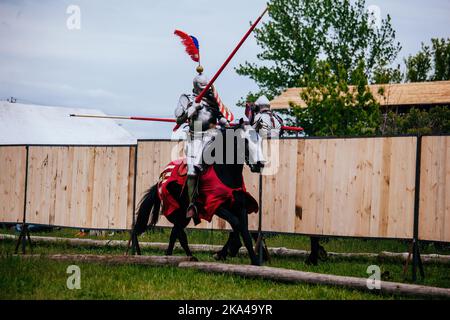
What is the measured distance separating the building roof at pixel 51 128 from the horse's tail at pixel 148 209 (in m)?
16.0

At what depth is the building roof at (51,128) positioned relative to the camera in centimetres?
2809

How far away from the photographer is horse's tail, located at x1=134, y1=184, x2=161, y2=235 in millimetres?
12477

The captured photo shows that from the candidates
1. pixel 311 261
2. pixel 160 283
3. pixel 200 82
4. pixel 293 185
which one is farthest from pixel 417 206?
pixel 160 283

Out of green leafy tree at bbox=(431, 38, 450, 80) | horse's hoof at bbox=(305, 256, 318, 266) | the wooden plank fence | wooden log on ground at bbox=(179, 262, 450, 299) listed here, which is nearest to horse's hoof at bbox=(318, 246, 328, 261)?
horse's hoof at bbox=(305, 256, 318, 266)

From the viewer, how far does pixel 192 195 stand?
36.0 feet

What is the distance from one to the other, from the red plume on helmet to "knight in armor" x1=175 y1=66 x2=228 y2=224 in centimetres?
23

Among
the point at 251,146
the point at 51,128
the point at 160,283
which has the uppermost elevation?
the point at 51,128

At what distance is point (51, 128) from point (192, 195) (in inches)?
788

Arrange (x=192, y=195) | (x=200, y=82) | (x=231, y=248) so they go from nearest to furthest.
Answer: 1. (x=192, y=195)
2. (x=200, y=82)
3. (x=231, y=248)

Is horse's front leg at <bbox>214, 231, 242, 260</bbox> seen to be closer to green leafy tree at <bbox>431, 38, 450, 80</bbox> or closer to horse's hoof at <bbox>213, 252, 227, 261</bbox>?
horse's hoof at <bbox>213, 252, 227, 261</bbox>

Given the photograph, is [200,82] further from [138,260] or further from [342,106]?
[342,106]
